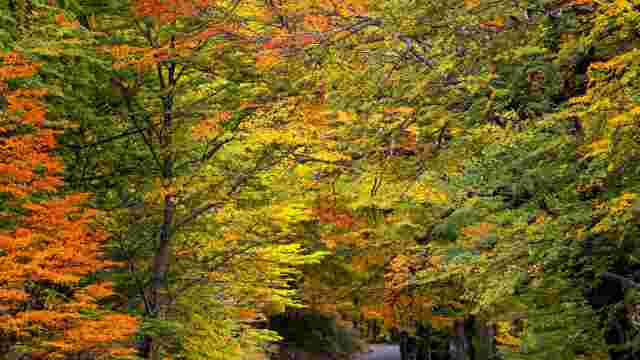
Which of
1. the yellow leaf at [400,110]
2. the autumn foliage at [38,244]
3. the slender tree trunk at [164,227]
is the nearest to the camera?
the yellow leaf at [400,110]

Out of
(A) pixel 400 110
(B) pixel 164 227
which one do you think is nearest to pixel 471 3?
(A) pixel 400 110

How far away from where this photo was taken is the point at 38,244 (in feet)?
28.8

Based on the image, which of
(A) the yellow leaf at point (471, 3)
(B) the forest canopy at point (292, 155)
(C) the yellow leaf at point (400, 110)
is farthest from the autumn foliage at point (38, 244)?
(A) the yellow leaf at point (471, 3)

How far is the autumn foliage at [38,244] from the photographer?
311 inches

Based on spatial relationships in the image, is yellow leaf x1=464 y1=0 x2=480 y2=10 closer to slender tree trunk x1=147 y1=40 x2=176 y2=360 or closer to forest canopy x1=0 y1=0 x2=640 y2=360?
forest canopy x1=0 y1=0 x2=640 y2=360

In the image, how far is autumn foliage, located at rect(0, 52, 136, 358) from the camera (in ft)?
25.9

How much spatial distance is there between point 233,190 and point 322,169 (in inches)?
70.4

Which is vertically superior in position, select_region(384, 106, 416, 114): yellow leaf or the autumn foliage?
select_region(384, 106, 416, 114): yellow leaf

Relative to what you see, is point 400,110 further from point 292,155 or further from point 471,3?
point 292,155

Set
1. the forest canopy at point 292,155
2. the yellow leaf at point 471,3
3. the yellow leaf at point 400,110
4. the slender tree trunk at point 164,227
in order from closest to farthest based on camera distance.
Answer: the yellow leaf at point 471,3, the forest canopy at point 292,155, the yellow leaf at point 400,110, the slender tree trunk at point 164,227

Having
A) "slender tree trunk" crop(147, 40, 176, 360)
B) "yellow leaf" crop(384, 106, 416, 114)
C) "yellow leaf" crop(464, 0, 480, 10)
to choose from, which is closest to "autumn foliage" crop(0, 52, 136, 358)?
"slender tree trunk" crop(147, 40, 176, 360)

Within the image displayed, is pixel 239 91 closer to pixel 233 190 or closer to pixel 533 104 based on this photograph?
pixel 233 190

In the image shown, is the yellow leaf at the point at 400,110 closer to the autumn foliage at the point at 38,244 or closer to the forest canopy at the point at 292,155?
the forest canopy at the point at 292,155

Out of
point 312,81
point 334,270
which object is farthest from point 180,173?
point 334,270
